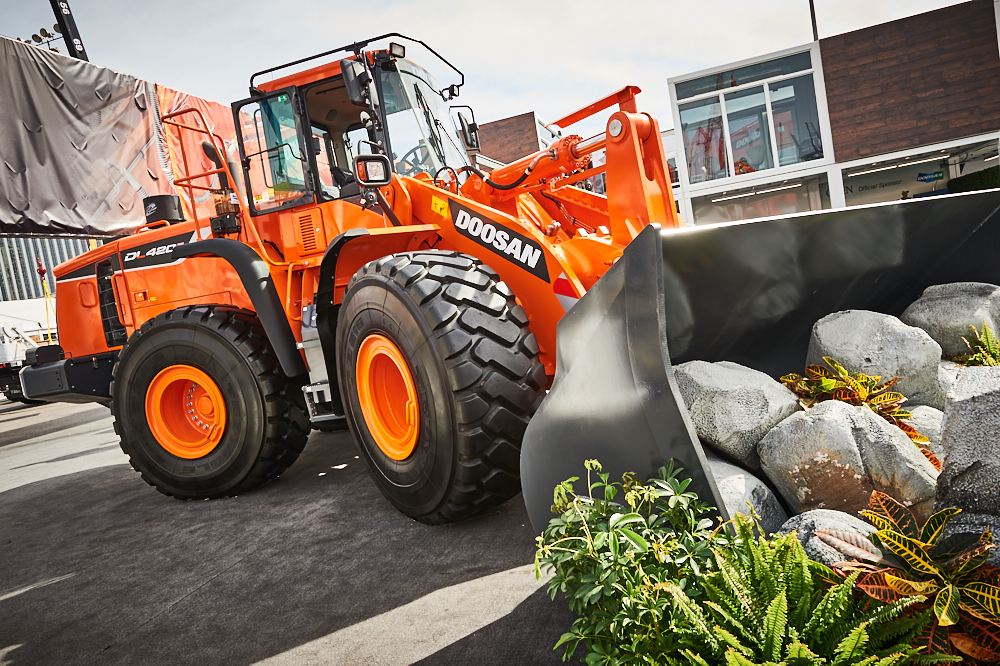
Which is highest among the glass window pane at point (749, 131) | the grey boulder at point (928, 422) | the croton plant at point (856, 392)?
the glass window pane at point (749, 131)

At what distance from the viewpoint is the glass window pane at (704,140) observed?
14492mm

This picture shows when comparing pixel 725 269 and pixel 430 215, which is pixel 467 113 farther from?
pixel 725 269

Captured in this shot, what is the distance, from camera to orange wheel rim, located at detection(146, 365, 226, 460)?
416 centimetres

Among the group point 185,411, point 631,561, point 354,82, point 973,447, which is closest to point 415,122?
point 354,82

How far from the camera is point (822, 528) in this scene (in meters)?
1.71

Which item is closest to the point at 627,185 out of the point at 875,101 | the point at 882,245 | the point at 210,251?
the point at 882,245

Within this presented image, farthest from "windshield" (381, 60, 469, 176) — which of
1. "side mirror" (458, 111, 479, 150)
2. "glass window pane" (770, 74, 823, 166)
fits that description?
"glass window pane" (770, 74, 823, 166)

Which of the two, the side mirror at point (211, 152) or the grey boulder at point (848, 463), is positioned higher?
the side mirror at point (211, 152)

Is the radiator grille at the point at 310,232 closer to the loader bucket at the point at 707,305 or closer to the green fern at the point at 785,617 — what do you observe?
the loader bucket at the point at 707,305

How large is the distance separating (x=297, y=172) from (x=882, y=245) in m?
3.35

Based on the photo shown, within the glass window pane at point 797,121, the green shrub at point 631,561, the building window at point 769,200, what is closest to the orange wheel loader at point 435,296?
the green shrub at point 631,561

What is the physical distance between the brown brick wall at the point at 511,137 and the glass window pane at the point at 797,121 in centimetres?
1377

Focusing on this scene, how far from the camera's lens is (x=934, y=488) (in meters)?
1.89

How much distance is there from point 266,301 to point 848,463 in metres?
3.32
